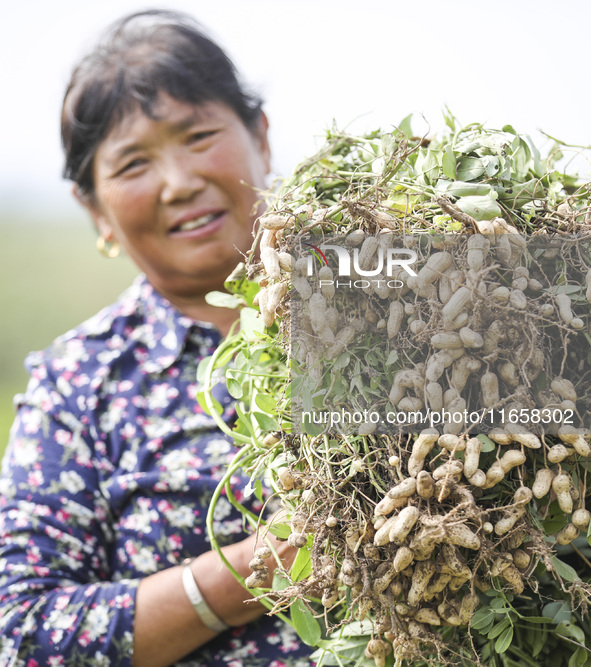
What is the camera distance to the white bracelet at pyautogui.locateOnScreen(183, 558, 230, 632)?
0.78m

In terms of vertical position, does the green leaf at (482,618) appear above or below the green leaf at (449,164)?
below

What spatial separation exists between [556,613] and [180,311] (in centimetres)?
67

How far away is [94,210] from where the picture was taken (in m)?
1.09

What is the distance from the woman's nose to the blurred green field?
10.1ft

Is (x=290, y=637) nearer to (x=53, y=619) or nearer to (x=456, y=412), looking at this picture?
(x=53, y=619)

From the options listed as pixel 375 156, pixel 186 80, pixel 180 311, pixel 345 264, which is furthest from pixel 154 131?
pixel 345 264

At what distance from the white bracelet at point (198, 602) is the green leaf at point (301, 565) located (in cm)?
28

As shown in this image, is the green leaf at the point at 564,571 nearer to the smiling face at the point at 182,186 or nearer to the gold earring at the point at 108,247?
the smiling face at the point at 182,186

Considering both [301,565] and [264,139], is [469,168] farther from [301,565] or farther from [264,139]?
[264,139]

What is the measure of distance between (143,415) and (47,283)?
398cm

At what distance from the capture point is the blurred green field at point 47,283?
410 cm

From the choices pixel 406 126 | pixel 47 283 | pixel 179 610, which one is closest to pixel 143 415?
pixel 179 610

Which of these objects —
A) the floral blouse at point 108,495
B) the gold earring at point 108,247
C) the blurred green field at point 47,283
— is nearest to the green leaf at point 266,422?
the floral blouse at point 108,495

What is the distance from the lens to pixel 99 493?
3.01ft
